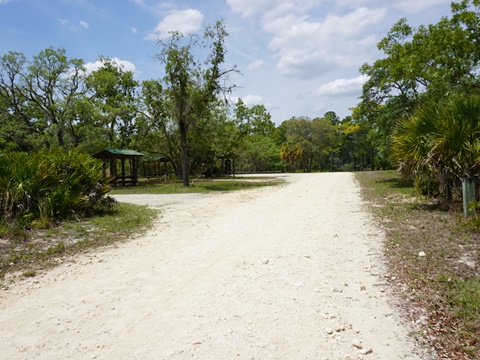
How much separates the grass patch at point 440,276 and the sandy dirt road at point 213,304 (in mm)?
241

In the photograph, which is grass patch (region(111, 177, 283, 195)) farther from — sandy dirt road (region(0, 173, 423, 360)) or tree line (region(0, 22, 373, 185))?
sandy dirt road (region(0, 173, 423, 360))

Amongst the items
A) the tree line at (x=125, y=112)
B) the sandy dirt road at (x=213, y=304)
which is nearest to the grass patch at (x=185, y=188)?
the tree line at (x=125, y=112)

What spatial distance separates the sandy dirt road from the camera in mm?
2770

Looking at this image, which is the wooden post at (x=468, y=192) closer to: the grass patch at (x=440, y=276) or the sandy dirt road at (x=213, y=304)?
the grass patch at (x=440, y=276)

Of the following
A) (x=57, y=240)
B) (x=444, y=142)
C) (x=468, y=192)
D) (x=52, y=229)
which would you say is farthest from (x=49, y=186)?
(x=468, y=192)

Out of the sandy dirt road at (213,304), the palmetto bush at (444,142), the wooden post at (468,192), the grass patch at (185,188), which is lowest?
the sandy dirt road at (213,304)

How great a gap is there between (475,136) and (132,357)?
865cm

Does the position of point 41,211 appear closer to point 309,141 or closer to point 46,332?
point 46,332

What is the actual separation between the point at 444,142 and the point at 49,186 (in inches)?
397

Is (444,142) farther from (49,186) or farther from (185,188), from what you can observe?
(185,188)

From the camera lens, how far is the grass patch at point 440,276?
2888 millimetres

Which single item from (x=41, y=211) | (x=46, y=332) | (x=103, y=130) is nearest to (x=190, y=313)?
(x=46, y=332)

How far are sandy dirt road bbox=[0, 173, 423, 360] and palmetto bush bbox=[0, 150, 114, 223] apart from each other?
3348 mm

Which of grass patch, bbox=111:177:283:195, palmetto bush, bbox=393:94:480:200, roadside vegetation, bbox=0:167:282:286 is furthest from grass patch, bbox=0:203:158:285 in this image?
grass patch, bbox=111:177:283:195
